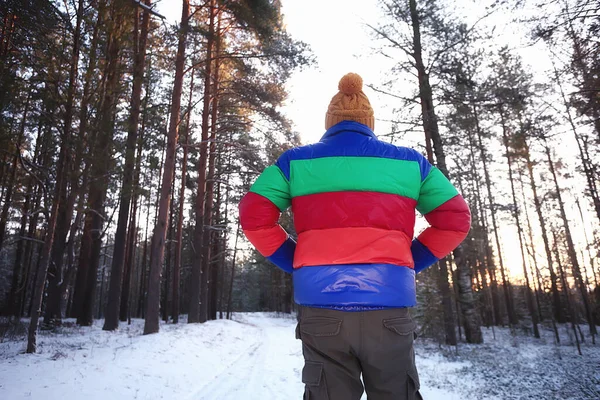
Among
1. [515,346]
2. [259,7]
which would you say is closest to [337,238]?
[259,7]

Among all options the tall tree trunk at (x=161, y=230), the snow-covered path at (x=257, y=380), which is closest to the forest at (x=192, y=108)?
the tall tree trunk at (x=161, y=230)

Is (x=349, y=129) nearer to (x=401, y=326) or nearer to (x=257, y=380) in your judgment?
(x=401, y=326)

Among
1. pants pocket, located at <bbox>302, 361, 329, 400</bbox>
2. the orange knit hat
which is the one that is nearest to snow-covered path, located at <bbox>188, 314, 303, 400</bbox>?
pants pocket, located at <bbox>302, 361, 329, 400</bbox>

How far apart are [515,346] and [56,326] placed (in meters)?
17.3

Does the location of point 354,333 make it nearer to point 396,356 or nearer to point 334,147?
point 396,356

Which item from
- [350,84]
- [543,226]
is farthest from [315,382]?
[543,226]

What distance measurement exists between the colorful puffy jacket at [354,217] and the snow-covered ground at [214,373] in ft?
12.7

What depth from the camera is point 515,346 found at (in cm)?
1242

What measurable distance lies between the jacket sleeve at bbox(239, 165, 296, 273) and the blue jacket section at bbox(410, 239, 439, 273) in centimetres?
86

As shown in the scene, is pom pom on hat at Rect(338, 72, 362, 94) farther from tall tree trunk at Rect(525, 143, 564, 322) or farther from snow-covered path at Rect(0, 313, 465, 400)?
tall tree trunk at Rect(525, 143, 564, 322)

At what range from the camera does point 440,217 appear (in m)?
2.00

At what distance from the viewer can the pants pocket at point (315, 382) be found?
5.47 ft

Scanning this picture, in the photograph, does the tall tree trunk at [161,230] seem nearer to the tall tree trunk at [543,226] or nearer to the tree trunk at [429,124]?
the tree trunk at [429,124]

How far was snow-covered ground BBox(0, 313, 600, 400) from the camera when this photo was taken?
4.75m
